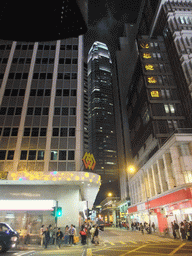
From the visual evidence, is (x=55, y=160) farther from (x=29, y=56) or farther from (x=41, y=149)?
(x=29, y=56)

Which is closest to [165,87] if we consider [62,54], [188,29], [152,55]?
[152,55]

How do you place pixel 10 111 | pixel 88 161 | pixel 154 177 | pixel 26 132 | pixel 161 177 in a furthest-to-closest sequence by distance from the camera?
pixel 154 177
pixel 161 177
pixel 10 111
pixel 26 132
pixel 88 161

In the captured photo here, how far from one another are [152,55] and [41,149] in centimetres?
4505

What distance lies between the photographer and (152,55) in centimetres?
5438

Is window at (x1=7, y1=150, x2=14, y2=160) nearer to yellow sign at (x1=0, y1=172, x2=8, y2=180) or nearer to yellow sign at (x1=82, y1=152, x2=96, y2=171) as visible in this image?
yellow sign at (x1=0, y1=172, x2=8, y2=180)

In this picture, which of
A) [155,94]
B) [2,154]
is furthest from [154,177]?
[2,154]

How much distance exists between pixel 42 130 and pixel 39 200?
8783mm

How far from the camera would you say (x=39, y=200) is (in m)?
20.7

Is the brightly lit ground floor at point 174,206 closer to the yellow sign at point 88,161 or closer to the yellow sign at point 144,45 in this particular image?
the yellow sign at point 88,161

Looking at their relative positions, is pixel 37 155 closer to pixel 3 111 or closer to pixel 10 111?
pixel 10 111

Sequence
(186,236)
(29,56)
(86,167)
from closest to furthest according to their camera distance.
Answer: (186,236) < (86,167) < (29,56)

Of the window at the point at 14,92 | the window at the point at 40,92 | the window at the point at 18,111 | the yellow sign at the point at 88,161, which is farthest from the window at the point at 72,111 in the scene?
the window at the point at 14,92

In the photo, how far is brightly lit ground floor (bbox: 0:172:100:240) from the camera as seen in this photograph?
19.8 metres

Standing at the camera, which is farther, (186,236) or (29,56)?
(29,56)
